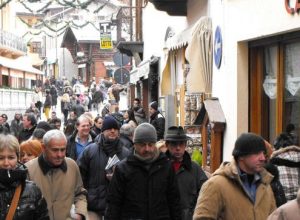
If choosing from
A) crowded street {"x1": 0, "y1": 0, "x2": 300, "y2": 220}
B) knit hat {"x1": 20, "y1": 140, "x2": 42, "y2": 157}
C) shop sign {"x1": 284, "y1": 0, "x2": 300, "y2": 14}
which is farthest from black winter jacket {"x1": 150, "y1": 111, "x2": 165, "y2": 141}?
knit hat {"x1": 20, "y1": 140, "x2": 42, "y2": 157}

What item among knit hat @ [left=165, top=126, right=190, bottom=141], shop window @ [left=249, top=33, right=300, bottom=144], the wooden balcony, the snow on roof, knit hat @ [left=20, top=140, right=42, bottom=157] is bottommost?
knit hat @ [left=20, top=140, right=42, bottom=157]

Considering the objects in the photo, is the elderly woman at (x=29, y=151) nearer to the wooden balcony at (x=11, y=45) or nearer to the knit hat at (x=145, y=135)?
the knit hat at (x=145, y=135)

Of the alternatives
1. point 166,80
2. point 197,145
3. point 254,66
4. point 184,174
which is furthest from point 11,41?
point 184,174

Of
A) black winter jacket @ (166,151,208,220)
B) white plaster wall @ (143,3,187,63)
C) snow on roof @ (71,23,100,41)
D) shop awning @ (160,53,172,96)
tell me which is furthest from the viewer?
snow on roof @ (71,23,100,41)

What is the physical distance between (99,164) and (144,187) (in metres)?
1.79

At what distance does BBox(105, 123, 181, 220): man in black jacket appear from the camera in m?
6.28

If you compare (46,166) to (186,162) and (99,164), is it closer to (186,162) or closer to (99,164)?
(186,162)

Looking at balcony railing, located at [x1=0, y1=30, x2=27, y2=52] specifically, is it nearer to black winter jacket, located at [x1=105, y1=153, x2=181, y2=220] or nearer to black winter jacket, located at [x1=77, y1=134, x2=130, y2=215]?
black winter jacket, located at [x1=77, y1=134, x2=130, y2=215]

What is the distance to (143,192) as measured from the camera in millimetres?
6277

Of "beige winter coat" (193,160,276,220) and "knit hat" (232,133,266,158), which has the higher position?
"knit hat" (232,133,266,158)

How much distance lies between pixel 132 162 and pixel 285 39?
3398 mm

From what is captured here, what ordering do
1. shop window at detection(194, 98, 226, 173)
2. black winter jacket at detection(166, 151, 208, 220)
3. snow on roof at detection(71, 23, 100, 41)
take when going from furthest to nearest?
snow on roof at detection(71, 23, 100, 41) → shop window at detection(194, 98, 226, 173) → black winter jacket at detection(166, 151, 208, 220)

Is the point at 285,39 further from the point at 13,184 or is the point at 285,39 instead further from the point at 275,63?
the point at 13,184

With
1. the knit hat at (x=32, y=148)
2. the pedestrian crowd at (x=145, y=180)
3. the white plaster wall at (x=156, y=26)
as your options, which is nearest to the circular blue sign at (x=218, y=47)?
the pedestrian crowd at (x=145, y=180)
